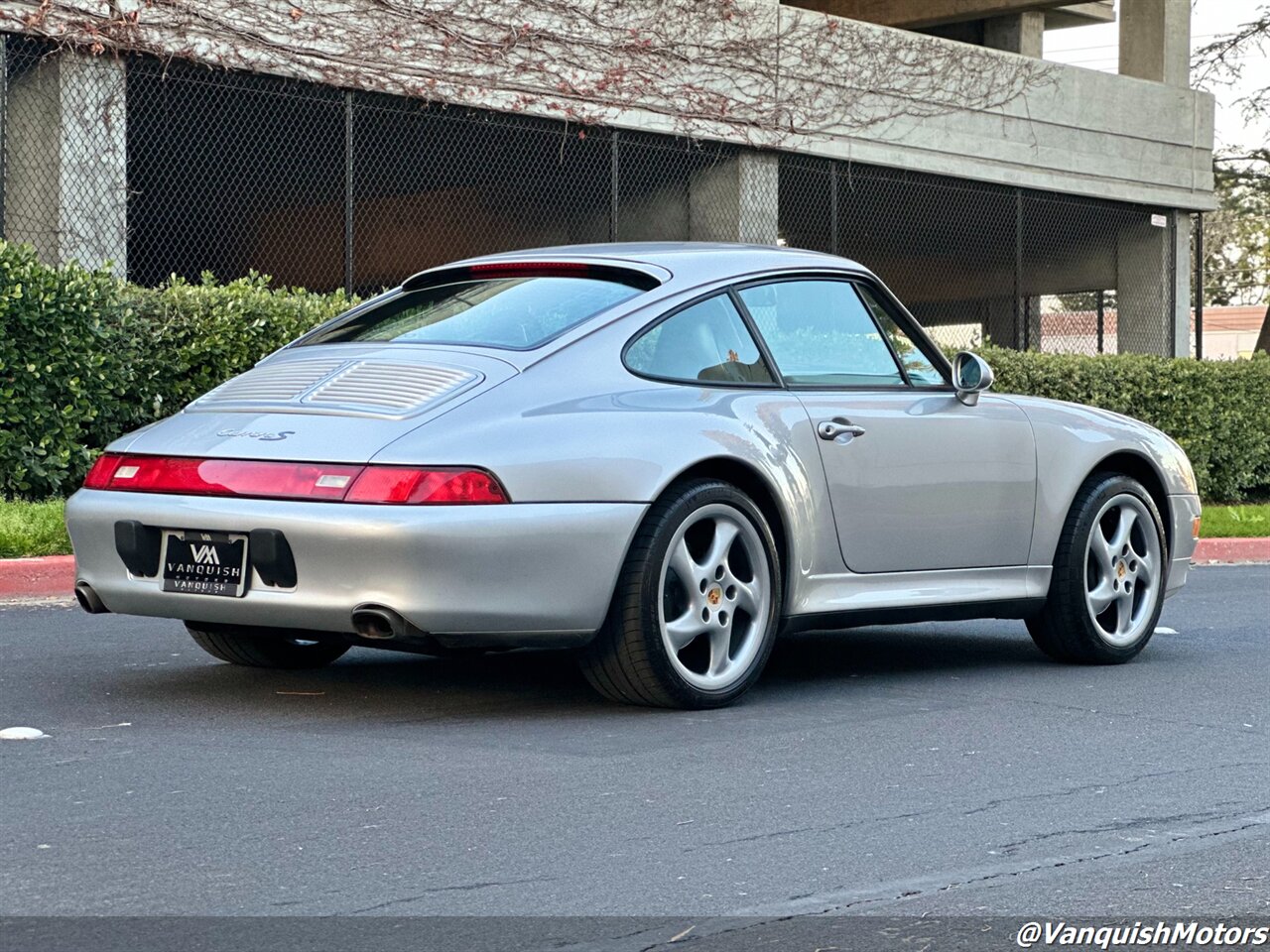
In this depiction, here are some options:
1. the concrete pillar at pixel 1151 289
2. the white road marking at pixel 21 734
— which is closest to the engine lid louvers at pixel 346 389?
the white road marking at pixel 21 734

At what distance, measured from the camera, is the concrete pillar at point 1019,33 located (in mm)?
27031

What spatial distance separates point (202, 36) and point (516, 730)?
33.3 ft

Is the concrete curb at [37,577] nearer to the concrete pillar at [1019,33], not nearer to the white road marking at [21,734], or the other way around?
the white road marking at [21,734]

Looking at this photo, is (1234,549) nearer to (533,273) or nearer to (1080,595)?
(1080,595)

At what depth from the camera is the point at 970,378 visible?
6875 mm

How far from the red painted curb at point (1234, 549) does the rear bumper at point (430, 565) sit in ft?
30.5

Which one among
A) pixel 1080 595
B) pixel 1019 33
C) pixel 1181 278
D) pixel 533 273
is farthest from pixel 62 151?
pixel 1019 33

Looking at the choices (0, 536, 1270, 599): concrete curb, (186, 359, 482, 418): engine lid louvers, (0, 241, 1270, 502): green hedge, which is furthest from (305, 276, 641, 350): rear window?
(0, 241, 1270, 502): green hedge

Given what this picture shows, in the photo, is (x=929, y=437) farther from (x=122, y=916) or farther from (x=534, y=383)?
(x=122, y=916)

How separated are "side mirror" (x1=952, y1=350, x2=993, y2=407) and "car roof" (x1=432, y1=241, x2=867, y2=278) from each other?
1.70ft

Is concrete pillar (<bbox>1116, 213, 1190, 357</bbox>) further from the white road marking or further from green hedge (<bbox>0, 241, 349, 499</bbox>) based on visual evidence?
the white road marking

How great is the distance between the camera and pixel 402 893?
150 inches

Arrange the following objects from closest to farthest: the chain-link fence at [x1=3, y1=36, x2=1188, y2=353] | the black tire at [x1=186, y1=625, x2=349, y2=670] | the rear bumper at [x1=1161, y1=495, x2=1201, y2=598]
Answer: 1. the black tire at [x1=186, y1=625, x2=349, y2=670]
2. the rear bumper at [x1=1161, y1=495, x2=1201, y2=598]
3. the chain-link fence at [x1=3, y1=36, x2=1188, y2=353]

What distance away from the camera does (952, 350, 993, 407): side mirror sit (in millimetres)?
6836
